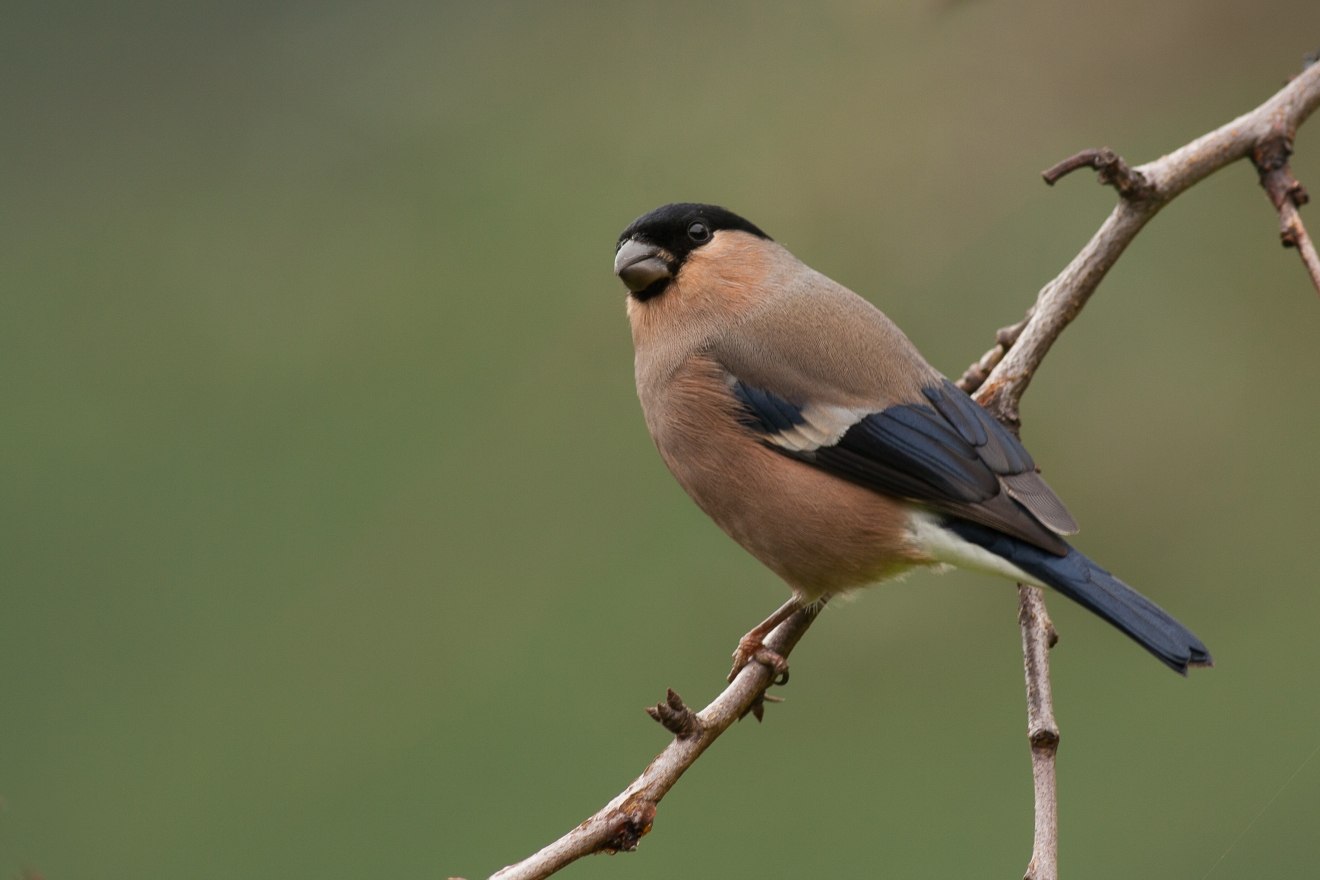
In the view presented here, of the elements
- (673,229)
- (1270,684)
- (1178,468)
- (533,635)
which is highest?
(673,229)

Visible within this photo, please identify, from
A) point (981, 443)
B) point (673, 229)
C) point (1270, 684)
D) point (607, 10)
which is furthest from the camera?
point (607, 10)

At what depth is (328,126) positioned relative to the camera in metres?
6.89

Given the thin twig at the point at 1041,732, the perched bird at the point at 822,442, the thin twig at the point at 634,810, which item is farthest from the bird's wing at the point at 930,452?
the thin twig at the point at 634,810

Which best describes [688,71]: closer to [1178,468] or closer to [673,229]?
[1178,468]

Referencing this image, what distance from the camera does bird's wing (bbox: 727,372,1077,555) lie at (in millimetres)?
2818

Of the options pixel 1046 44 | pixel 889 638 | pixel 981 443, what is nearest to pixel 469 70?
pixel 1046 44

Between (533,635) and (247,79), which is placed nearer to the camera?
(533,635)

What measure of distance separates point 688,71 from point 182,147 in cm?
249

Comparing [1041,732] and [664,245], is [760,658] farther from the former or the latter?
[664,245]

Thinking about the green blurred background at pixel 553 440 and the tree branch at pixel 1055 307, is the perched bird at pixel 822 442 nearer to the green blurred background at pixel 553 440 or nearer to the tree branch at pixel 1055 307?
the tree branch at pixel 1055 307

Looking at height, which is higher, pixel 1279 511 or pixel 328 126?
pixel 328 126

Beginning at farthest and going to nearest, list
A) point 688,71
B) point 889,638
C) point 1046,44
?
point 688,71
point 1046,44
point 889,638

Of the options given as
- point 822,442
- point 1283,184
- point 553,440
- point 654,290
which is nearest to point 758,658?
point 822,442

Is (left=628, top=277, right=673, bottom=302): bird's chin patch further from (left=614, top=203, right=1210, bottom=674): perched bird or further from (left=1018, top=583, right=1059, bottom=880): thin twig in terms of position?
(left=1018, top=583, right=1059, bottom=880): thin twig
